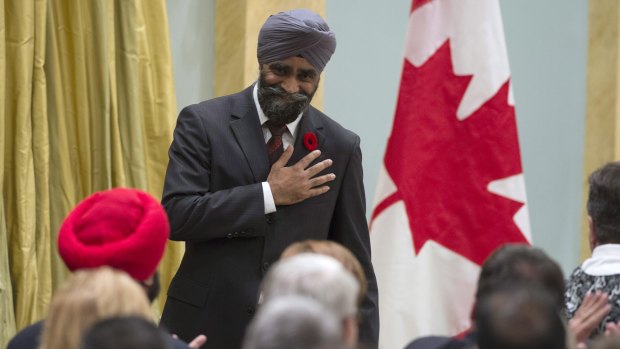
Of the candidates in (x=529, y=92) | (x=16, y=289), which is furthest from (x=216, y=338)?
(x=529, y=92)

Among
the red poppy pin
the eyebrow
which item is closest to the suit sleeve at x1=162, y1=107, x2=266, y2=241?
the red poppy pin

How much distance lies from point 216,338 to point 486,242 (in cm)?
172

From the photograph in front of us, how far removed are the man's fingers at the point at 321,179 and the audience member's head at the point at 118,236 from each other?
2.72 ft

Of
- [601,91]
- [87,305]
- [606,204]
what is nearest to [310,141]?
[606,204]

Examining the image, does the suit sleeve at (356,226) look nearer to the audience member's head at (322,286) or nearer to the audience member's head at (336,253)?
the audience member's head at (336,253)

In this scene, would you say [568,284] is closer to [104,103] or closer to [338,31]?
[104,103]

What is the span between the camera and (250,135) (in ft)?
13.0

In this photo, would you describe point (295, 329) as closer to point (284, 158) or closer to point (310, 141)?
point (284, 158)

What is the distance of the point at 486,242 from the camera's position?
17.2 ft

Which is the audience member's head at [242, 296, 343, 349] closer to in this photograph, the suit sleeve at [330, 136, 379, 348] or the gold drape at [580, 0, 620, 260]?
the suit sleeve at [330, 136, 379, 348]

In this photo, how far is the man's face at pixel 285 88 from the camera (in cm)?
391

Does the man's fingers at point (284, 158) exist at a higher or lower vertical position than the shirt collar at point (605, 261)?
higher

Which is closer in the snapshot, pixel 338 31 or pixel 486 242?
pixel 486 242

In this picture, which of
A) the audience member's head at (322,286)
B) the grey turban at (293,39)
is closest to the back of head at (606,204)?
the grey turban at (293,39)
